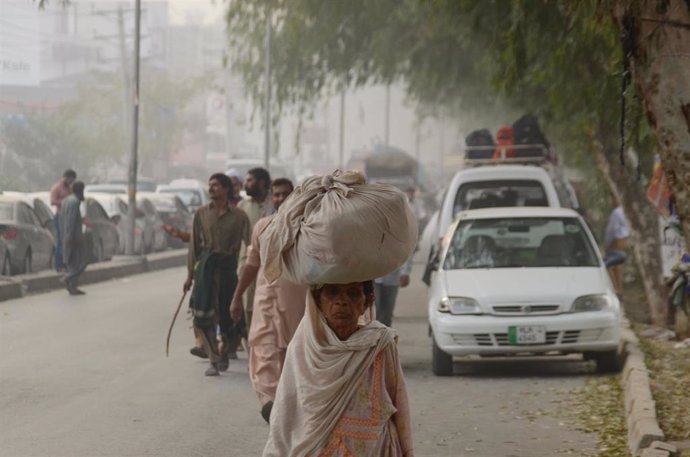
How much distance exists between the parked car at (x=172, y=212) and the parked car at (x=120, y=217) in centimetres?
320

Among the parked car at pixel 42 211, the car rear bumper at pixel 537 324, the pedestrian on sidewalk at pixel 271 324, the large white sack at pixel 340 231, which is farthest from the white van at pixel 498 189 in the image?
the large white sack at pixel 340 231

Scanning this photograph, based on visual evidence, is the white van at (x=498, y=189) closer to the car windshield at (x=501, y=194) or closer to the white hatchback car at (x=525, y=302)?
the car windshield at (x=501, y=194)

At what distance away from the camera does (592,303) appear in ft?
44.0

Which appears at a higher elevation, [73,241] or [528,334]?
[528,334]

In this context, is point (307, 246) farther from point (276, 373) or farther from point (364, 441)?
point (276, 373)

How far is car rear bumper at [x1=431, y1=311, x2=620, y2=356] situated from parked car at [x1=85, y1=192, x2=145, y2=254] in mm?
18750

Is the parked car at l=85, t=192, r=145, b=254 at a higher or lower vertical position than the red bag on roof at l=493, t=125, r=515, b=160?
lower

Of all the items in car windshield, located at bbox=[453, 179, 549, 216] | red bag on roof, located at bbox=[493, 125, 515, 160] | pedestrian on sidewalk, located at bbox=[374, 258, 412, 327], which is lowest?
pedestrian on sidewalk, located at bbox=[374, 258, 412, 327]

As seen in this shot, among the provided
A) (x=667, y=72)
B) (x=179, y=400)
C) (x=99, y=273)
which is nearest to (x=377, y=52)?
(x=99, y=273)

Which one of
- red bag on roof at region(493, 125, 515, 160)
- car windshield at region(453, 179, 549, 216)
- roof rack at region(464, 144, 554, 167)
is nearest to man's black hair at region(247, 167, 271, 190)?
car windshield at region(453, 179, 549, 216)

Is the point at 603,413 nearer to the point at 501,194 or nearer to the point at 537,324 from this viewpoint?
the point at 537,324

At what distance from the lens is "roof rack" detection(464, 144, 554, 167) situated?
67.3 feet

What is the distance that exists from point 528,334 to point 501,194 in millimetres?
6191

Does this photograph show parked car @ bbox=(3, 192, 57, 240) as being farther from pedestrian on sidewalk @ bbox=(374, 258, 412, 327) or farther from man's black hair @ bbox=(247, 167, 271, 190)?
man's black hair @ bbox=(247, 167, 271, 190)
